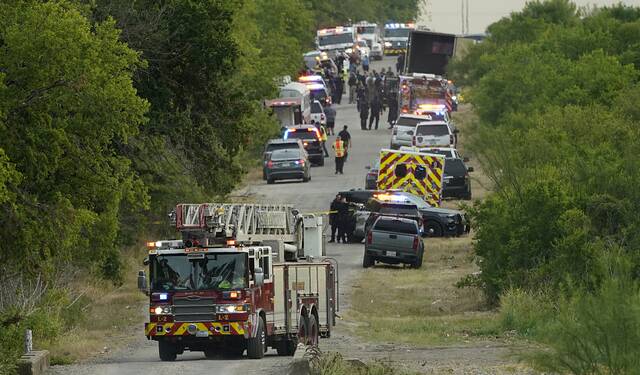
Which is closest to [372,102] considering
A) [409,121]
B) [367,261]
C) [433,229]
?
[409,121]

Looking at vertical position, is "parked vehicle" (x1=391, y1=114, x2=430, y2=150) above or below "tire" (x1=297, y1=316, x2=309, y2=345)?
below

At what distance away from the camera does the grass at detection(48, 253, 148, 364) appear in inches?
1069

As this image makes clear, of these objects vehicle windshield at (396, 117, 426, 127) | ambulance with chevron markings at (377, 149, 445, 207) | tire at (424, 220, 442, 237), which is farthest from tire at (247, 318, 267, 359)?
vehicle windshield at (396, 117, 426, 127)

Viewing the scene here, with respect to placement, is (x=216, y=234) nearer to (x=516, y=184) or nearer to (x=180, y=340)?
(x=180, y=340)

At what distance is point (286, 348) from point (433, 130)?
39.9 meters

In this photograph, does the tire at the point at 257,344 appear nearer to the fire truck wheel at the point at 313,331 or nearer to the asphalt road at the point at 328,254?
the asphalt road at the point at 328,254

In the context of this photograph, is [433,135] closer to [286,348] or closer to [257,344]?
[286,348]

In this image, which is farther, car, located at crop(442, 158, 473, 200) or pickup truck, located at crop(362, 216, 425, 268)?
car, located at crop(442, 158, 473, 200)

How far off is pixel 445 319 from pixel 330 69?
70.7 meters

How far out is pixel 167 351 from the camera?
Result: 24.8 metres

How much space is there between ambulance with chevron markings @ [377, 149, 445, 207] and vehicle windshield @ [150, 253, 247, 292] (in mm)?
27105

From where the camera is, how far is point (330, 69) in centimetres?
10288

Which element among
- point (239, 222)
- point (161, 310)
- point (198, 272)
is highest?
point (239, 222)

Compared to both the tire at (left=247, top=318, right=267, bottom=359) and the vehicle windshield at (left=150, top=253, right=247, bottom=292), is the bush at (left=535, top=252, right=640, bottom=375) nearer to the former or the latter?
the vehicle windshield at (left=150, top=253, right=247, bottom=292)
